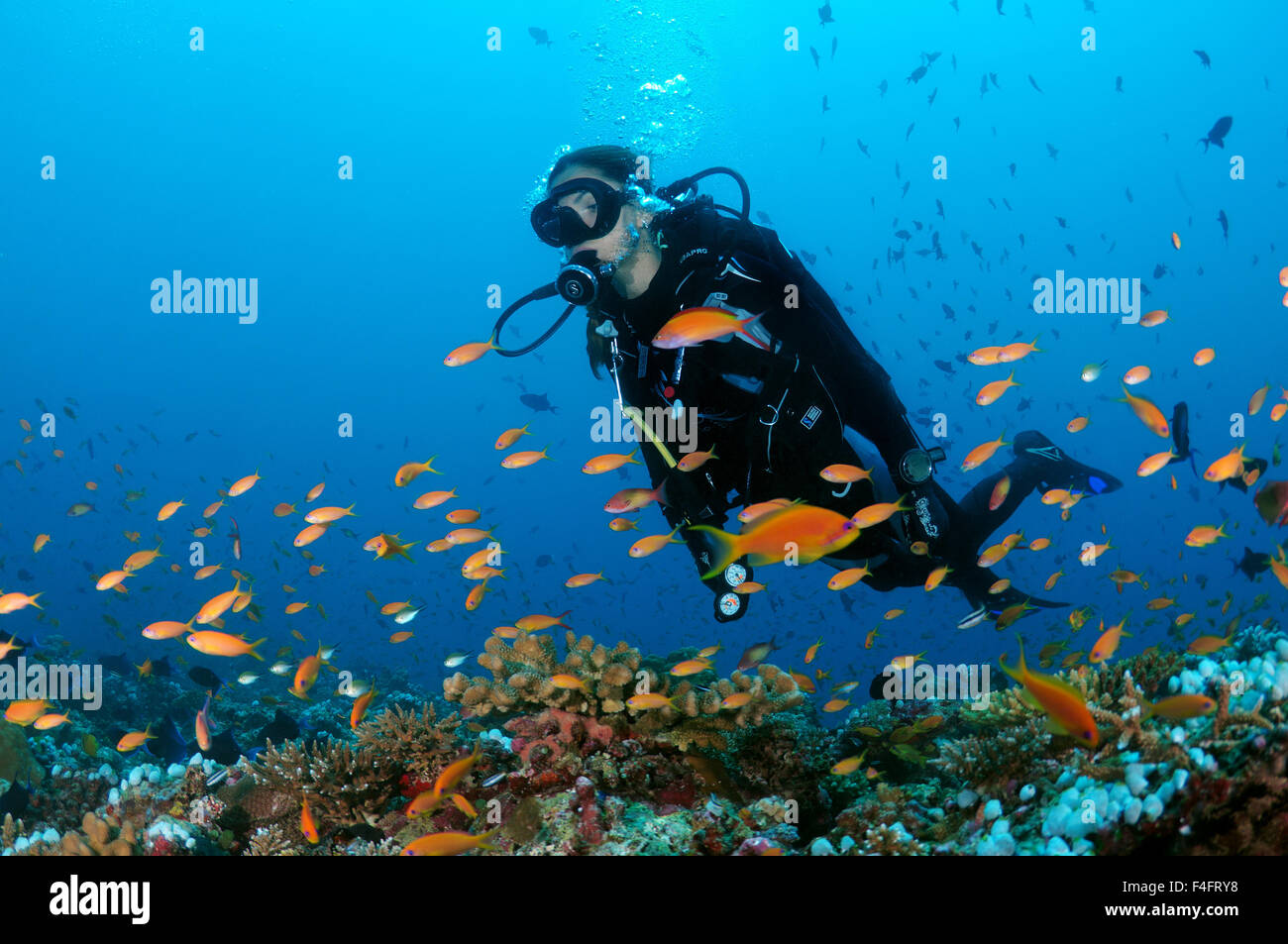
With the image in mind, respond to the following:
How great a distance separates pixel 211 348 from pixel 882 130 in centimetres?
7371

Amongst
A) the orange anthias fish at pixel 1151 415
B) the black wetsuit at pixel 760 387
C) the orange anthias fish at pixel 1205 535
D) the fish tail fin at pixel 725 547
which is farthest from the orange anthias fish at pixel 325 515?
A: the orange anthias fish at pixel 1205 535

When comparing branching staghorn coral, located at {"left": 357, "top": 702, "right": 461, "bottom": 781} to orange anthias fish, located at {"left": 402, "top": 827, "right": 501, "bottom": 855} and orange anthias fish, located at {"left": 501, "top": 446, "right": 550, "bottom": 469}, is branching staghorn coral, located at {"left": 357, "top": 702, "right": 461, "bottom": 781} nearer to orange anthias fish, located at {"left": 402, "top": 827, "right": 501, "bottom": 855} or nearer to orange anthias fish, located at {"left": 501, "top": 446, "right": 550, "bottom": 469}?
orange anthias fish, located at {"left": 402, "top": 827, "right": 501, "bottom": 855}

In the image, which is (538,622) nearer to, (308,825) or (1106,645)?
(308,825)

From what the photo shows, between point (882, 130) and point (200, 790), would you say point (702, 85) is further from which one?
point (200, 790)

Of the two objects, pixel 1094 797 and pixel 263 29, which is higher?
pixel 263 29

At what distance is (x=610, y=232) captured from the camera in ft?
17.8

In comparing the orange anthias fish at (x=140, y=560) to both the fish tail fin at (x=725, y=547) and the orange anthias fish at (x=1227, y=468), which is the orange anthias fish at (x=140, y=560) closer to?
the fish tail fin at (x=725, y=547)

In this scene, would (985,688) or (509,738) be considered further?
(985,688)

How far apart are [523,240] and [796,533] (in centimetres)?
8322

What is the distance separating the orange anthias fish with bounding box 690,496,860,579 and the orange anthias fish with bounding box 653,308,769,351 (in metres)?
1.60

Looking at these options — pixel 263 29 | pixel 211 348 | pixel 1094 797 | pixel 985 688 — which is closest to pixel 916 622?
pixel 985 688

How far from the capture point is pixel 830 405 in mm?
5312

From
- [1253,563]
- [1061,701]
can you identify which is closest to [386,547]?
[1061,701]
